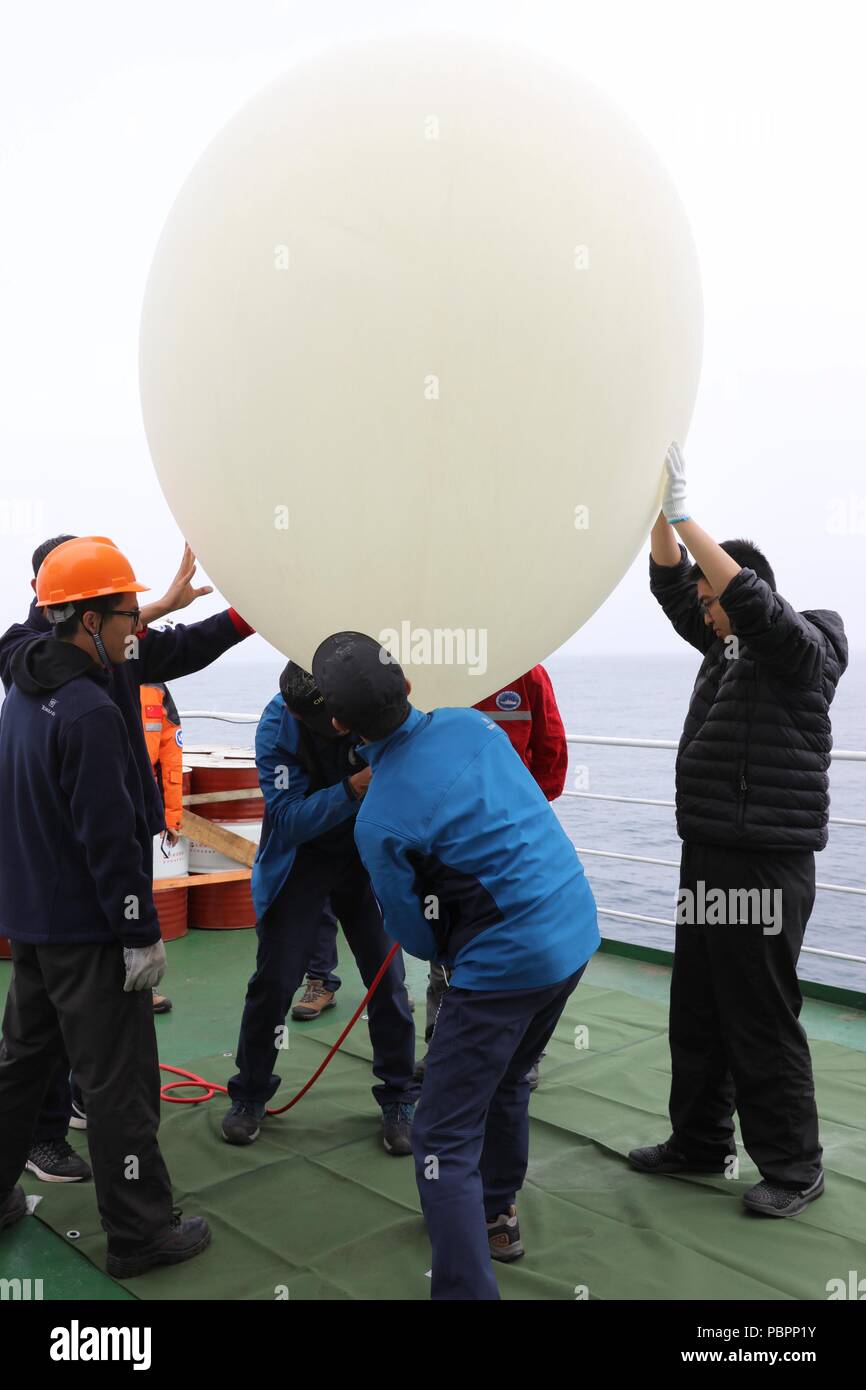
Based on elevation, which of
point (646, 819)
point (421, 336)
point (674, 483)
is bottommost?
point (646, 819)

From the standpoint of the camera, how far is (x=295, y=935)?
279cm

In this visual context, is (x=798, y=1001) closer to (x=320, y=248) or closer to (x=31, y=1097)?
(x=31, y=1097)

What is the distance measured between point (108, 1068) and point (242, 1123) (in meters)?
0.75

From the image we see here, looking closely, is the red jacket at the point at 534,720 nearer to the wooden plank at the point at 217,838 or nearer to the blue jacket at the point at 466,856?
the blue jacket at the point at 466,856

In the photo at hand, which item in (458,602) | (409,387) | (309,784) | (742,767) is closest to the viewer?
(409,387)

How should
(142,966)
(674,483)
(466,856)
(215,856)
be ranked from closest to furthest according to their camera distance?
(466,856), (674,483), (142,966), (215,856)

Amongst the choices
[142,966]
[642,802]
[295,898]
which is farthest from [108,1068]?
[642,802]

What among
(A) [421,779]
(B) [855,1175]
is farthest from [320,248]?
(B) [855,1175]

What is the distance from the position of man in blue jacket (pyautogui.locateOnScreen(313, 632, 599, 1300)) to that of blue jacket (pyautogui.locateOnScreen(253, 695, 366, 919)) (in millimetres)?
768

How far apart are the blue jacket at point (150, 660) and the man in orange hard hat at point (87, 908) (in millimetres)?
153

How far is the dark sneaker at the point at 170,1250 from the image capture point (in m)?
2.14

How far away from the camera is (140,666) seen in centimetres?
269

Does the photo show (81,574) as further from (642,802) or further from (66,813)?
(642,802)

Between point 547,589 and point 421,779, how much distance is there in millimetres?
407
